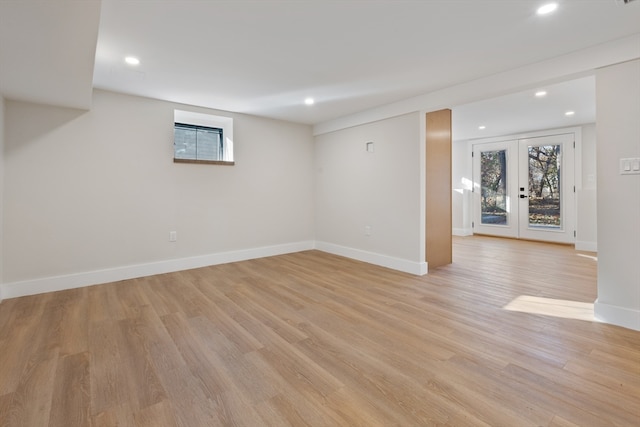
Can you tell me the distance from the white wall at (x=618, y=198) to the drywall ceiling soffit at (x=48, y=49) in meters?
3.60

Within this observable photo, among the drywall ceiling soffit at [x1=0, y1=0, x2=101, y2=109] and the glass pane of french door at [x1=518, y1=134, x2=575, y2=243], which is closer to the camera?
the drywall ceiling soffit at [x1=0, y1=0, x2=101, y2=109]

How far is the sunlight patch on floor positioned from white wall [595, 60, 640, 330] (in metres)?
0.15

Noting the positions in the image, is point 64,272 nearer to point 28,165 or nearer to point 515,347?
point 28,165

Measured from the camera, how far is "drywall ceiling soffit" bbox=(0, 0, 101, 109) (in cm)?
154

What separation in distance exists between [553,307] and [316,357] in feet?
7.57

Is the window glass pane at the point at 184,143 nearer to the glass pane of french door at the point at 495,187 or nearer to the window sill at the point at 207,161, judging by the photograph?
the window sill at the point at 207,161

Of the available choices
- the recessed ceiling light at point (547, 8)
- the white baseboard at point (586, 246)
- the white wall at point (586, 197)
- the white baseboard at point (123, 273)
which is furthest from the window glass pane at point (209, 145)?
the white baseboard at point (586, 246)

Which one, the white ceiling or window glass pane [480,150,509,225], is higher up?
the white ceiling

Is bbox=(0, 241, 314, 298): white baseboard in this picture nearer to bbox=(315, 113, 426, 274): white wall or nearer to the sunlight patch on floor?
bbox=(315, 113, 426, 274): white wall

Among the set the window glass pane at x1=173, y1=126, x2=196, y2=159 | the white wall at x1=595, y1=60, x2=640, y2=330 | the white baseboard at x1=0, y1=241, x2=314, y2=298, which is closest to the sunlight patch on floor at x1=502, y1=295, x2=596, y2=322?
the white wall at x1=595, y1=60, x2=640, y2=330

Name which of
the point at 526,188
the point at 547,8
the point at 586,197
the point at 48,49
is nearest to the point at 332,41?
the point at 547,8

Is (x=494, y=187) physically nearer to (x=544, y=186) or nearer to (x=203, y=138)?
(x=544, y=186)

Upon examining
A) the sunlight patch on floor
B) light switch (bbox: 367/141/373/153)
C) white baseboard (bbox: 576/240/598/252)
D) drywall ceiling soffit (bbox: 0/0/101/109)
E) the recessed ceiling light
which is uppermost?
the recessed ceiling light

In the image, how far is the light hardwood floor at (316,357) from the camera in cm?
142
